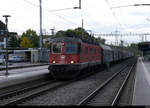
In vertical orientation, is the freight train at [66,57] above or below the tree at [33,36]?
below

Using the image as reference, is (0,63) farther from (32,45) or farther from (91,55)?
(32,45)

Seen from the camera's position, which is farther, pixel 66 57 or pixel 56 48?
pixel 56 48

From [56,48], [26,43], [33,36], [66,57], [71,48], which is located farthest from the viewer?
[33,36]

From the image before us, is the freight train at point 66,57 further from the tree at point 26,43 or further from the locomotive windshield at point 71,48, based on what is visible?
the tree at point 26,43

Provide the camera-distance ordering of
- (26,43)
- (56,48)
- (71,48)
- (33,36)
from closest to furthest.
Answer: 1. (71,48)
2. (56,48)
3. (26,43)
4. (33,36)

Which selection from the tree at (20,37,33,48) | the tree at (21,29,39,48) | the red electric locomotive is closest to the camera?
the red electric locomotive

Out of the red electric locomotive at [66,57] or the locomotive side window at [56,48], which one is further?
the locomotive side window at [56,48]

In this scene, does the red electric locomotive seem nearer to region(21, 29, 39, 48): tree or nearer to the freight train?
the freight train

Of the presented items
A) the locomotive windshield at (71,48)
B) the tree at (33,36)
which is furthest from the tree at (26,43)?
the locomotive windshield at (71,48)

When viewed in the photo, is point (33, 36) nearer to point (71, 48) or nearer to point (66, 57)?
point (71, 48)

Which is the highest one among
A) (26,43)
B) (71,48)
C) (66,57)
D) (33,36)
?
(33,36)

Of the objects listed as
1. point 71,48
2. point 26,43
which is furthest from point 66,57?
point 26,43

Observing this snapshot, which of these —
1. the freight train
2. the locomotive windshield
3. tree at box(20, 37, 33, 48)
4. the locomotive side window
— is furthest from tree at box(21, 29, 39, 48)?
the locomotive windshield

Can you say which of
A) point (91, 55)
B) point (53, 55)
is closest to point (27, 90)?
point (53, 55)
